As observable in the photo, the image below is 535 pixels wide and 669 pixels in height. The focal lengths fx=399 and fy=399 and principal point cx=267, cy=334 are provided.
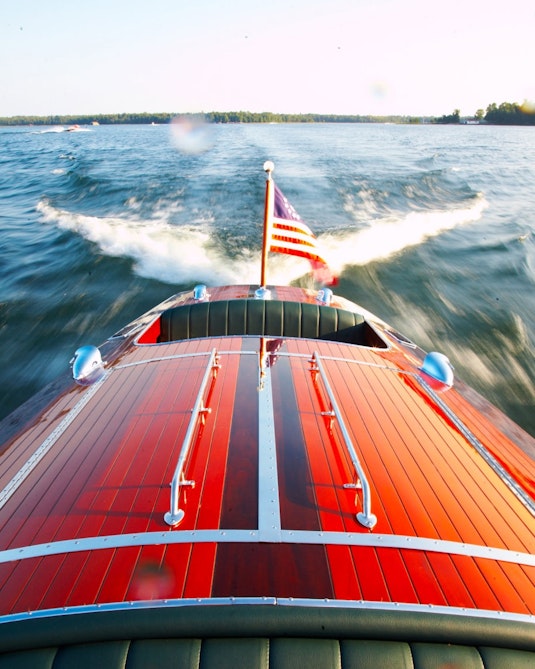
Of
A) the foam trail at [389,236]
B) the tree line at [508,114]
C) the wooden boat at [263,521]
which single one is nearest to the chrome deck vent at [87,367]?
the wooden boat at [263,521]

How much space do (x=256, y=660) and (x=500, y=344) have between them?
727 cm

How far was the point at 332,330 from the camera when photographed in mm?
4629

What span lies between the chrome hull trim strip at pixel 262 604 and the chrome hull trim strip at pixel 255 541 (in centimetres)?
28

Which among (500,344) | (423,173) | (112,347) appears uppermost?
(423,173)

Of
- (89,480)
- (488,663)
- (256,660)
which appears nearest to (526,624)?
(488,663)

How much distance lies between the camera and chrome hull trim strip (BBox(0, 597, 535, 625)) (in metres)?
1.48

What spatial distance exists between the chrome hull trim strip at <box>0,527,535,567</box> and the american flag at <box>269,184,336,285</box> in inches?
125

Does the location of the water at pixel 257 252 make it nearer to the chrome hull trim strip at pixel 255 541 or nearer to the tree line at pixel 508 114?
the chrome hull trim strip at pixel 255 541

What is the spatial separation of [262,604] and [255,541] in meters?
0.33

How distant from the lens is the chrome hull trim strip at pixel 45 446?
230 cm

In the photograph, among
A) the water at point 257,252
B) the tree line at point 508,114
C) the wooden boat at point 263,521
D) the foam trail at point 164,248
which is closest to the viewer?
the wooden boat at point 263,521

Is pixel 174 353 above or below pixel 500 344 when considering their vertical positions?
above

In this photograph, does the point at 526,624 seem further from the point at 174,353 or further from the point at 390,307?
the point at 390,307

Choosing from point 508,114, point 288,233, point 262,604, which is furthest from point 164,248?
point 508,114
